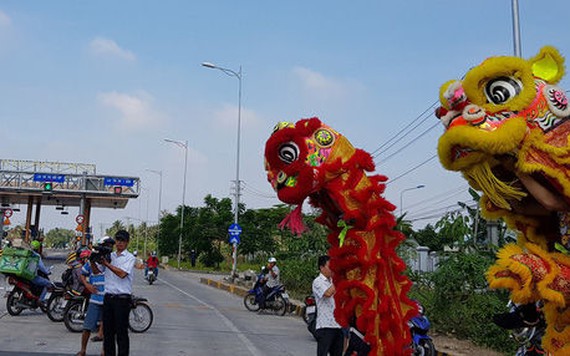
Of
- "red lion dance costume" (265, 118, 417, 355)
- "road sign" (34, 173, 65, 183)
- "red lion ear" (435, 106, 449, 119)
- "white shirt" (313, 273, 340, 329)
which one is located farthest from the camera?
"road sign" (34, 173, 65, 183)

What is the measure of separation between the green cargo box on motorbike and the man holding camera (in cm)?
538

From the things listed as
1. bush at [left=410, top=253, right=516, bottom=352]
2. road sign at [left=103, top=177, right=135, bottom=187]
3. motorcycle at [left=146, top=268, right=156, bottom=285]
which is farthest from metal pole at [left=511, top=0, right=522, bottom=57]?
road sign at [left=103, top=177, right=135, bottom=187]

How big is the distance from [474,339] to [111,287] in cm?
620

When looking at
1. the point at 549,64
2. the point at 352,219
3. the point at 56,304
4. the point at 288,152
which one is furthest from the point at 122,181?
the point at 549,64

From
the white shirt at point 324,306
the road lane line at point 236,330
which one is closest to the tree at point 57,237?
the road lane line at point 236,330

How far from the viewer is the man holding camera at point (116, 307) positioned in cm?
628

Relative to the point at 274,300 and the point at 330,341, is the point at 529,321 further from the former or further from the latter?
the point at 274,300

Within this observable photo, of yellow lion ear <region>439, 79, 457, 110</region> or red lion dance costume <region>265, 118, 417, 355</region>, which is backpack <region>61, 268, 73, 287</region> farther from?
yellow lion ear <region>439, 79, 457, 110</region>

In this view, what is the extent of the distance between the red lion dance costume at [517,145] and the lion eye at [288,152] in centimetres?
105

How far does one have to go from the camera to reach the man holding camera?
6.28m

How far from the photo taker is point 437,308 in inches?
412

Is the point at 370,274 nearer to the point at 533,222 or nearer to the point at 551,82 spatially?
the point at 533,222

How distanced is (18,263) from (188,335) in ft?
11.9

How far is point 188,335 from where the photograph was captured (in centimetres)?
1037
